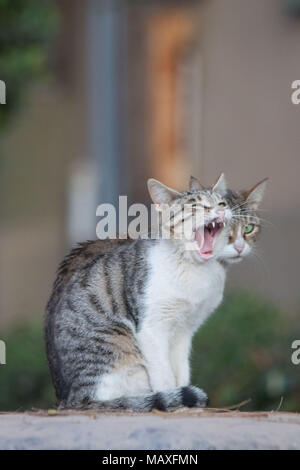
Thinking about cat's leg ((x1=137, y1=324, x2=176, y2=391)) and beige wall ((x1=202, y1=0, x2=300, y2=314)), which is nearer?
cat's leg ((x1=137, y1=324, x2=176, y2=391))

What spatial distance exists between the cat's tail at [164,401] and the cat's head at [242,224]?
Result: 0.58 meters

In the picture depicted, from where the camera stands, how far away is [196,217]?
406cm

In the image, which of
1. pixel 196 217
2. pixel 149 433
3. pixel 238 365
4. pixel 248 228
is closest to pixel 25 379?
pixel 238 365

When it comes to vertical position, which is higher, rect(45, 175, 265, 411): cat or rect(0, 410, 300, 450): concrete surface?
rect(45, 175, 265, 411): cat

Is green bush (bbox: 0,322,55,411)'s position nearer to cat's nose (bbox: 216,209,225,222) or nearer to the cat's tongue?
the cat's tongue

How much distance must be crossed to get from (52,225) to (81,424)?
10103mm

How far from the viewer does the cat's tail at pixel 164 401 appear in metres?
3.98

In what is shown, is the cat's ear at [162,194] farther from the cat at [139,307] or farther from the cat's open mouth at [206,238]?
the cat's open mouth at [206,238]

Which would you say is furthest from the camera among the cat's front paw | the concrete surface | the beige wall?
the beige wall

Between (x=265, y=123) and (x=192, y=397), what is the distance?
19.2 feet

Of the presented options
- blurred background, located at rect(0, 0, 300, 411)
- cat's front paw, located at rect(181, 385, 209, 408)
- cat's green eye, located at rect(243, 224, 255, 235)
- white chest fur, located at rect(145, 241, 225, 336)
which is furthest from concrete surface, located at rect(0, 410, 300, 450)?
blurred background, located at rect(0, 0, 300, 411)

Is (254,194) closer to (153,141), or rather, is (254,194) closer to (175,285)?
(175,285)

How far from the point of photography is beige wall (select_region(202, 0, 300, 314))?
9281 mm
